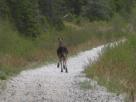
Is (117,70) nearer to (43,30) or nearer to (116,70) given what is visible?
(116,70)

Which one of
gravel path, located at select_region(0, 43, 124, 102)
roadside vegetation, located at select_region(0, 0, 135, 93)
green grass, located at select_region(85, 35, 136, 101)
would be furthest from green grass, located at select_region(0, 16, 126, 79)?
green grass, located at select_region(85, 35, 136, 101)

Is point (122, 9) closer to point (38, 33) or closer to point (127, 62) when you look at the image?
point (38, 33)

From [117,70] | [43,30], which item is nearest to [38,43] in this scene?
[43,30]

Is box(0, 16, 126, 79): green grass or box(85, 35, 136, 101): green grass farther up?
box(0, 16, 126, 79): green grass

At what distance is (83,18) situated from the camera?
62.9 metres

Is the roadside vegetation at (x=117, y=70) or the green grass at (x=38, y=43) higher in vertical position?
the green grass at (x=38, y=43)

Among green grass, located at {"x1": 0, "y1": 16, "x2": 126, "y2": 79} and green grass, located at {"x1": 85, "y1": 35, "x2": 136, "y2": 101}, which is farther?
green grass, located at {"x1": 0, "y1": 16, "x2": 126, "y2": 79}

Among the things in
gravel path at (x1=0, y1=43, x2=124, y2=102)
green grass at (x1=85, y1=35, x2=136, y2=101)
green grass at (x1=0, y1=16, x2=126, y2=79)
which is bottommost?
gravel path at (x1=0, y1=43, x2=124, y2=102)

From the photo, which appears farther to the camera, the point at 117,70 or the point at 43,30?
the point at 43,30

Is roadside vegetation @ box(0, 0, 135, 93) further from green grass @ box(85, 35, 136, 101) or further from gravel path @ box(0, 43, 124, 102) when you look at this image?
green grass @ box(85, 35, 136, 101)

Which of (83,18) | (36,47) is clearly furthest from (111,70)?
(83,18)

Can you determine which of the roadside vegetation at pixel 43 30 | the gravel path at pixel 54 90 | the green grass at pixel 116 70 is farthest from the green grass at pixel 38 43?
the green grass at pixel 116 70

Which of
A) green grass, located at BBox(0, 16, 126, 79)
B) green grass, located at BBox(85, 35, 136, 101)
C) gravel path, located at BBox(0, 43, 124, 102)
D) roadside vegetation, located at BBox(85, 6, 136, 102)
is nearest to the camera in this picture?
gravel path, located at BBox(0, 43, 124, 102)

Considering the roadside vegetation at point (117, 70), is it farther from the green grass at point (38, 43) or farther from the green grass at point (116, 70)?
the green grass at point (38, 43)
